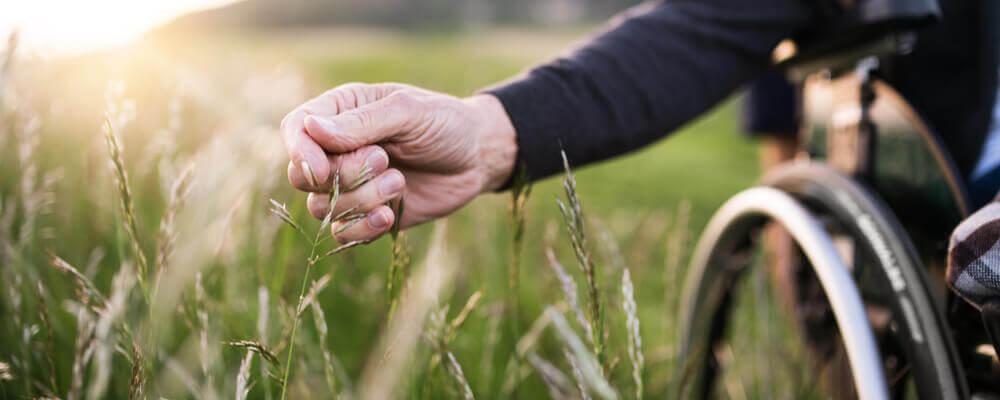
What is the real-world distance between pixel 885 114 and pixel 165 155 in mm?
976

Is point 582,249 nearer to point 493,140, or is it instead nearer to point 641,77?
point 493,140

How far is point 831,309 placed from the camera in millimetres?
1103

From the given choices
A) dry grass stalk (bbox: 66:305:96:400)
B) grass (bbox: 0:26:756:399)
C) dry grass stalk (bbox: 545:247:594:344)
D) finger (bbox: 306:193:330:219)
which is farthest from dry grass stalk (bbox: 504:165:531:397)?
dry grass stalk (bbox: 66:305:96:400)

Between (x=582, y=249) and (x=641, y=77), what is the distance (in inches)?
17.9

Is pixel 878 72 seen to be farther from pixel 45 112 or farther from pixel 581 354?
pixel 45 112

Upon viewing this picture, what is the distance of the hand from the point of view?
731 mm

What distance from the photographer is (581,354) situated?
54cm

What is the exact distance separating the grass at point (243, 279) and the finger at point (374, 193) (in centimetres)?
6

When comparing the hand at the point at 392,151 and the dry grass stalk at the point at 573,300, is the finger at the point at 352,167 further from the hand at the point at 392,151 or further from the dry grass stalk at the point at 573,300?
the dry grass stalk at the point at 573,300

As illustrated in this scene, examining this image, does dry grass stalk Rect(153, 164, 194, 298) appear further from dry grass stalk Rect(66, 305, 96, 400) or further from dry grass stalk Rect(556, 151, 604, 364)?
dry grass stalk Rect(556, 151, 604, 364)

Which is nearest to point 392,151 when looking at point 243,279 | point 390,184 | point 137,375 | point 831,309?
point 390,184

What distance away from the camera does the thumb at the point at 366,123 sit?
73 cm

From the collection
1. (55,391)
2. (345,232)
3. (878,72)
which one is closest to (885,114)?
(878,72)

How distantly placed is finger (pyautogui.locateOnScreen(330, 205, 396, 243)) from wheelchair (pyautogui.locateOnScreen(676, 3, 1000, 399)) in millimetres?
427
